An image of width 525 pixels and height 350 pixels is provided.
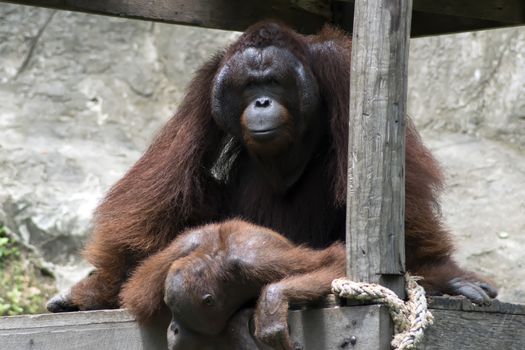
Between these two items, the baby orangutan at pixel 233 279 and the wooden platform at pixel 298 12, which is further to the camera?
the wooden platform at pixel 298 12

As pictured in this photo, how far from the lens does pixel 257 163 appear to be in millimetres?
4590

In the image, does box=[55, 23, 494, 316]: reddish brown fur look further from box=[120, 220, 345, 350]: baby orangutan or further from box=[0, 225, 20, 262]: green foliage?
box=[0, 225, 20, 262]: green foliage

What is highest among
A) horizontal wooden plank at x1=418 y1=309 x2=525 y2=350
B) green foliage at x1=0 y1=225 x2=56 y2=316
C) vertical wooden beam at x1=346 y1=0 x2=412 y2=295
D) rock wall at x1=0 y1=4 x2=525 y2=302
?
vertical wooden beam at x1=346 y1=0 x2=412 y2=295

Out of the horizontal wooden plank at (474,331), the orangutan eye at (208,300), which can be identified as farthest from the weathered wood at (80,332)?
the horizontal wooden plank at (474,331)

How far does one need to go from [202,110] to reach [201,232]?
96cm

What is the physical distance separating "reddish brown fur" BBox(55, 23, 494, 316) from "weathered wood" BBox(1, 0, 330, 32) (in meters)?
0.60

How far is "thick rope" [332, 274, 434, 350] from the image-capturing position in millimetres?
3309

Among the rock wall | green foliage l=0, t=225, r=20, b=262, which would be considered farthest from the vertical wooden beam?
green foliage l=0, t=225, r=20, b=262

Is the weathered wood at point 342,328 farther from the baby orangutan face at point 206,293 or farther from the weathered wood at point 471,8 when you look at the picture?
the weathered wood at point 471,8

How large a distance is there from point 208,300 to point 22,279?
225 inches

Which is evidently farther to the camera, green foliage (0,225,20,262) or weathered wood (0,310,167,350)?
green foliage (0,225,20,262)

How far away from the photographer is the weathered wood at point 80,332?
13.2ft

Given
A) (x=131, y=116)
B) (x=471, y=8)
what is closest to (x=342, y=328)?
(x=471, y=8)

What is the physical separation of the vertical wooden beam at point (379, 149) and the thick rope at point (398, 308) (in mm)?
60
